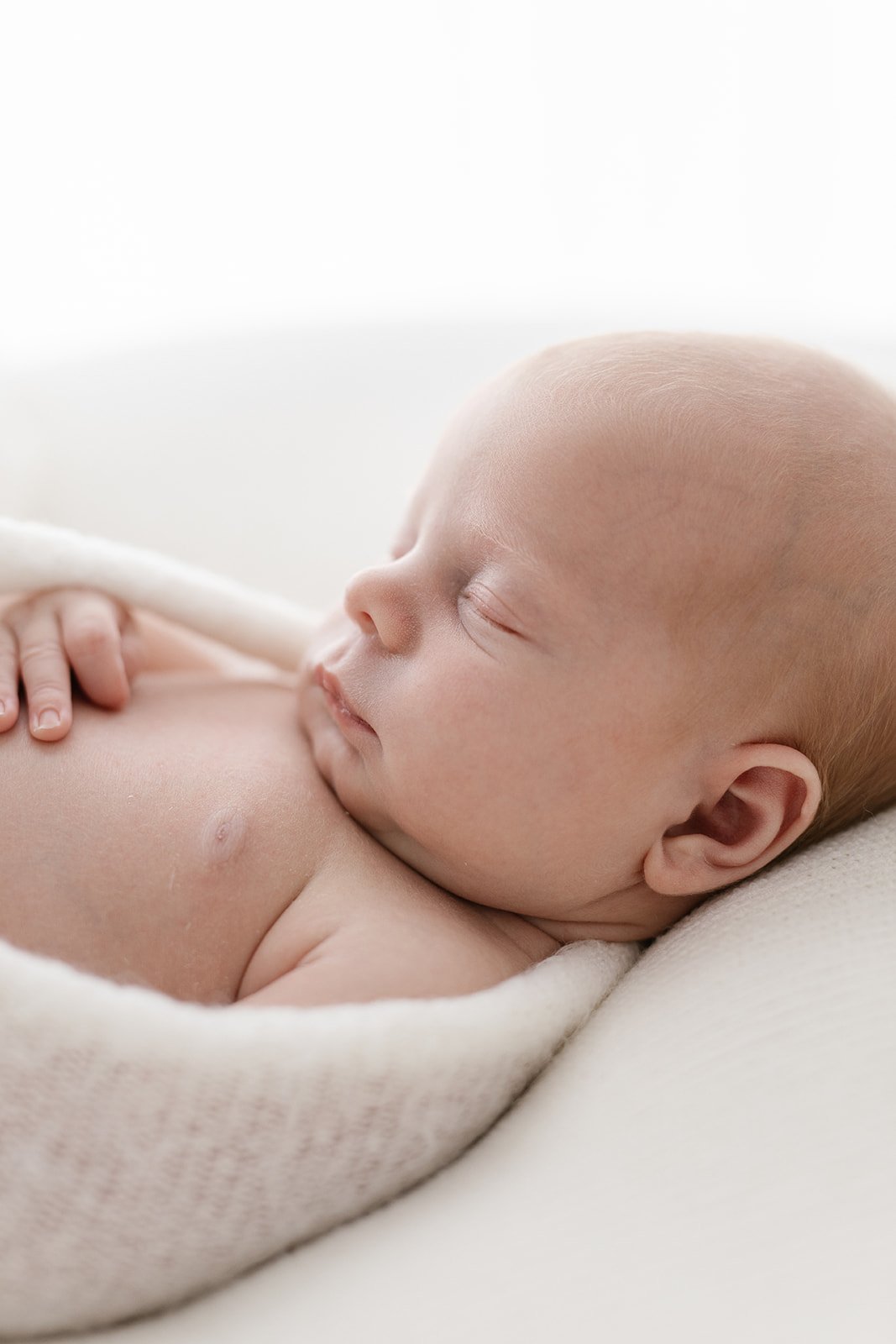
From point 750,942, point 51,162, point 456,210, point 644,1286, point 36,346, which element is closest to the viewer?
point 644,1286

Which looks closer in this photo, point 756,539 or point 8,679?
point 756,539

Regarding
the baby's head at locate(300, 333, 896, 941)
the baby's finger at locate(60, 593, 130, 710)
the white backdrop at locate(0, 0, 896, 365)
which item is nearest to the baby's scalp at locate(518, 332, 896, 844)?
the baby's head at locate(300, 333, 896, 941)

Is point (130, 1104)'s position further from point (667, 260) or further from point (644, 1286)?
point (667, 260)

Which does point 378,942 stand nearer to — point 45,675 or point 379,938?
point 379,938

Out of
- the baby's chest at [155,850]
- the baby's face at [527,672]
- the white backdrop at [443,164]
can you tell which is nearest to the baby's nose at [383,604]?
the baby's face at [527,672]

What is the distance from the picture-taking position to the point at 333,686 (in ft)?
3.55

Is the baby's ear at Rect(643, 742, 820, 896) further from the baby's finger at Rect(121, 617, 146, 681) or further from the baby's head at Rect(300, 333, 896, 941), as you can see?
the baby's finger at Rect(121, 617, 146, 681)

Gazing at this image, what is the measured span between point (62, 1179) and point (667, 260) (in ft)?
5.10

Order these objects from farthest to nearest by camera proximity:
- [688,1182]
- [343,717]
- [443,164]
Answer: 1. [443,164]
2. [343,717]
3. [688,1182]

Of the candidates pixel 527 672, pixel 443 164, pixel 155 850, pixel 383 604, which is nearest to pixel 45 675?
pixel 155 850

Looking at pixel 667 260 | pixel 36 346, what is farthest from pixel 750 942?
pixel 667 260

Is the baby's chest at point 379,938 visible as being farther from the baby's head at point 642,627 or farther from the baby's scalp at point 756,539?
the baby's scalp at point 756,539

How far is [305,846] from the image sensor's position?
1.04m

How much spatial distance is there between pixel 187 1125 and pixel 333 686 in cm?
37
